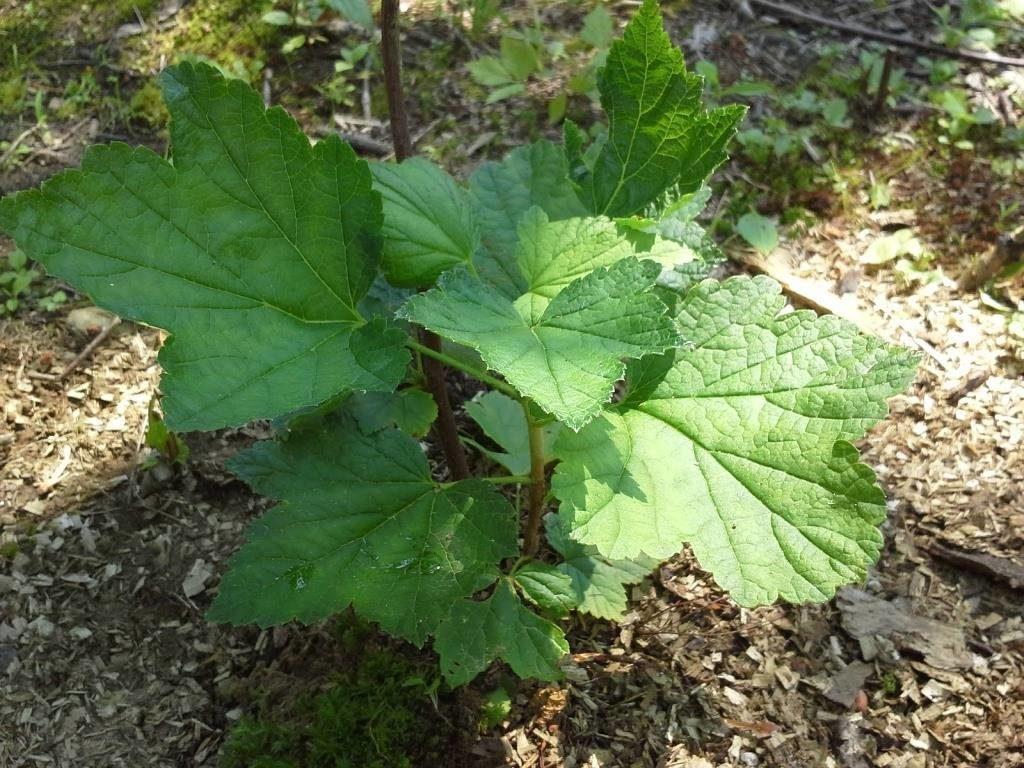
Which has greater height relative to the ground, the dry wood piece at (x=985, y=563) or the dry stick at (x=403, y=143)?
the dry stick at (x=403, y=143)

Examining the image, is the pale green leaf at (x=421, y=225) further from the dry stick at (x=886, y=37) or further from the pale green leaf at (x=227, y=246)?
the dry stick at (x=886, y=37)

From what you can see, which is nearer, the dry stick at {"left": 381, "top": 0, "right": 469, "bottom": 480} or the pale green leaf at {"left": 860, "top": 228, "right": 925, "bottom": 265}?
the dry stick at {"left": 381, "top": 0, "right": 469, "bottom": 480}

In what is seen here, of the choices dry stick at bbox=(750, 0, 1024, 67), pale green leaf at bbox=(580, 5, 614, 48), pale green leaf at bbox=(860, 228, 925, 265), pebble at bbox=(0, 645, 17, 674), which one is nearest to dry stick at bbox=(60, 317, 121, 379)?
pebble at bbox=(0, 645, 17, 674)

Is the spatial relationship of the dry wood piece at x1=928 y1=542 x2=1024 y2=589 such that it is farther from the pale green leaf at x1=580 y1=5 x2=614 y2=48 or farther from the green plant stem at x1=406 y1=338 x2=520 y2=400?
the pale green leaf at x1=580 y1=5 x2=614 y2=48

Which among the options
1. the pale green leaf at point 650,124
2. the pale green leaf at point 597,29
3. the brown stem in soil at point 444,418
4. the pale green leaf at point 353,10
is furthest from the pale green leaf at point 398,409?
the pale green leaf at point 597,29

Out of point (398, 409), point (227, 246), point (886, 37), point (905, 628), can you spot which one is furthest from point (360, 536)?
point (886, 37)

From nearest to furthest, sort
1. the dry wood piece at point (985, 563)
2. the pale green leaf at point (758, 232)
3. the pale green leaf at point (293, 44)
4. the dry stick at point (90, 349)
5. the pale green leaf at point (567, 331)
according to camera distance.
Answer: the pale green leaf at point (567, 331) → the dry wood piece at point (985, 563) → the dry stick at point (90, 349) → the pale green leaf at point (758, 232) → the pale green leaf at point (293, 44)

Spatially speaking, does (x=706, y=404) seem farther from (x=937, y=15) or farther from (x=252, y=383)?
(x=937, y=15)

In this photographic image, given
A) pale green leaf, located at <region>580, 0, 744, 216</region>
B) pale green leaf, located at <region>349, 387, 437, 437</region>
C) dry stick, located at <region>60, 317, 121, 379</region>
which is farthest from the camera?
dry stick, located at <region>60, 317, 121, 379</region>
